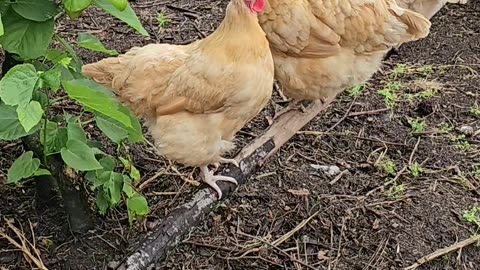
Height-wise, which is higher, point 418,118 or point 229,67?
point 229,67

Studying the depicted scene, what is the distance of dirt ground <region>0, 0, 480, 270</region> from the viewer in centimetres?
300

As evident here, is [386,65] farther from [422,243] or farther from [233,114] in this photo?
[233,114]

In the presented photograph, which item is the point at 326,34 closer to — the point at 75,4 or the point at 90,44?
the point at 90,44

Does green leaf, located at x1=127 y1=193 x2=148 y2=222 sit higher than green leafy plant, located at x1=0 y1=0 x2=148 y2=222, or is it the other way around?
green leafy plant, located at x1=0 y1=0 x2=148 y2=222

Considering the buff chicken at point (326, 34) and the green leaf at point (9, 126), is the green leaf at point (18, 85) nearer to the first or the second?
the green leaf at point (9, 126)

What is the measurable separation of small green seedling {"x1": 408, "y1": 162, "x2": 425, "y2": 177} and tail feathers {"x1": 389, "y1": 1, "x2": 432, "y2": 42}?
2.35 feet

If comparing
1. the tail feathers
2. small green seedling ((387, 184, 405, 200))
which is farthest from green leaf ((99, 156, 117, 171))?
the tail feathers

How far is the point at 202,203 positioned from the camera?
8.94 ft

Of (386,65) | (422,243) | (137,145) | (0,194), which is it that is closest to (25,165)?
(0,194)

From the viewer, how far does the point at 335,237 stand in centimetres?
316

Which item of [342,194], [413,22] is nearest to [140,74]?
[342,194]

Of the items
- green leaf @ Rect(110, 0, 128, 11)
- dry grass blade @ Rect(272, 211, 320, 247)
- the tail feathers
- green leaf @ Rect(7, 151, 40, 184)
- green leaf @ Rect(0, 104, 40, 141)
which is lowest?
dry grass blade @ Rect(272, 211, 320, 247)

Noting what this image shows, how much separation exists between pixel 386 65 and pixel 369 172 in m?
1.21

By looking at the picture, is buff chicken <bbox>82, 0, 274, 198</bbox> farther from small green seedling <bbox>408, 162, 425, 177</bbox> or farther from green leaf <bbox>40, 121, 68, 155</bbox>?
small green seedling <bbox>408, 162, 425, 177</bbox>
